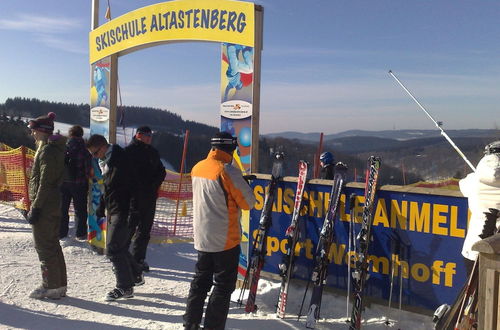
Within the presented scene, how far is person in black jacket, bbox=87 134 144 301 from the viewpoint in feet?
15.3

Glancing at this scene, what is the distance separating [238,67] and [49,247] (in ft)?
9.46

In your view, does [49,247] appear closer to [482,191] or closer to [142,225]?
[142,225]

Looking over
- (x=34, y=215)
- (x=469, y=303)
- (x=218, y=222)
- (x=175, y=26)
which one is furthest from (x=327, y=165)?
(x=34, y=215)

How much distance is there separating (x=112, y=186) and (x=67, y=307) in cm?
136

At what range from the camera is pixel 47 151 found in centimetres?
451

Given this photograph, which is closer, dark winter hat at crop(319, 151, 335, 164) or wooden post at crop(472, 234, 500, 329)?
wooden post at crop(472, 234, 500, 329)

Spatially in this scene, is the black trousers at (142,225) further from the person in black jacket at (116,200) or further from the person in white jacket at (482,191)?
the person in white jacket at (482,191)

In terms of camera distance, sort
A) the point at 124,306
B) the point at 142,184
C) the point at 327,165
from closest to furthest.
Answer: the point at 124,306, the point at 142,184, the point at 327,165

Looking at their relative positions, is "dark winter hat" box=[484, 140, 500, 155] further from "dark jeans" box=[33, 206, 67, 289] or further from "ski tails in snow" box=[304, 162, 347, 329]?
"dark jeans" box=[33, 206, 67, 289]

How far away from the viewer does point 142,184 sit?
5.47 meters

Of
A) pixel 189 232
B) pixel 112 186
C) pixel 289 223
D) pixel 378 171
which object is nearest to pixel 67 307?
pixel 112 186

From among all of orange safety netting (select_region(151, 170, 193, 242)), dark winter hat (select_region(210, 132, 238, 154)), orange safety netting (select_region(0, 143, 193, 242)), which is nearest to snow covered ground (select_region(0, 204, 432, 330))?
dark winter hat (select_region(210, 132, 238, 154))

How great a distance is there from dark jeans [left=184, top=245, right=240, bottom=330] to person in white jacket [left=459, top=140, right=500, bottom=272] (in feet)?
6.10

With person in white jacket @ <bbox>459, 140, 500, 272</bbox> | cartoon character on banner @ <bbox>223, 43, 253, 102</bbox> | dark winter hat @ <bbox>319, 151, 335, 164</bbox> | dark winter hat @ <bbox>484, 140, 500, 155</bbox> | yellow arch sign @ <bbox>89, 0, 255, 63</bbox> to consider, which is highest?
yellow arch sign @ <bbox>89, 0, 255, 63</bbox>
